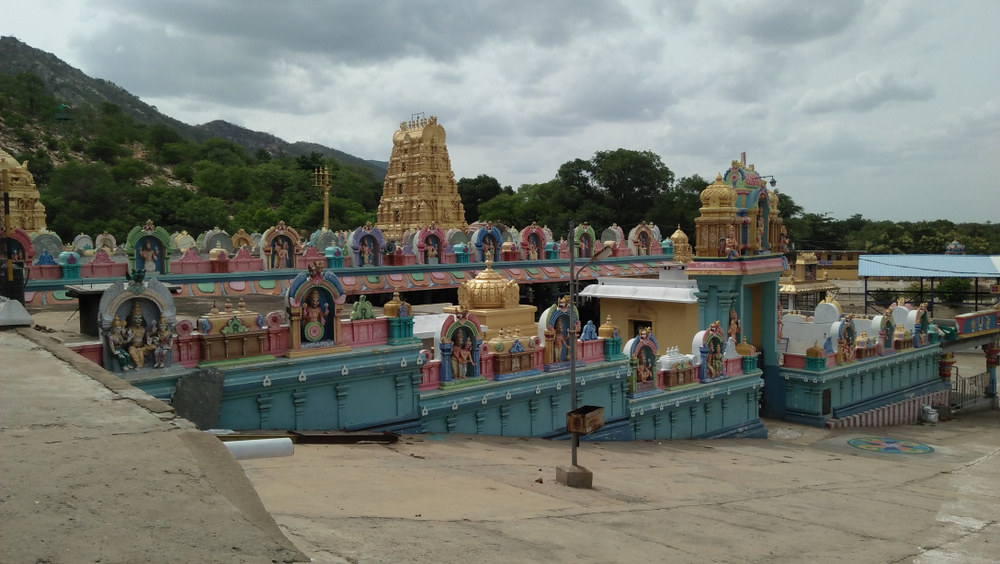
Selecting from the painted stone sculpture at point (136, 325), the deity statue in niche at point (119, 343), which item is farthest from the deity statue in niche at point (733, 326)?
the deity statue in niche at point (119, 343)

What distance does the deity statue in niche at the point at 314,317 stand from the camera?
12609 millimetres

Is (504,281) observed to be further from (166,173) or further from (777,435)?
(166,173)

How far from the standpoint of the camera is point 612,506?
32.0ft

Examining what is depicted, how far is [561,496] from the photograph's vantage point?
993cm

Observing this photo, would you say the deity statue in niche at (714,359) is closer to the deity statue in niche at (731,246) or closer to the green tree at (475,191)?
the deity statue in niche at (731,246)

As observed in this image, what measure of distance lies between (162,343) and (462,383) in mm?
5513

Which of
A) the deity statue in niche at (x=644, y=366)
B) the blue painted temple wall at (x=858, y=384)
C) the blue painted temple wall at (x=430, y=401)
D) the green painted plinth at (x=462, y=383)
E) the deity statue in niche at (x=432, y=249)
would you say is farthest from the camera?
the deity statue in niche at (x=432, y=249)

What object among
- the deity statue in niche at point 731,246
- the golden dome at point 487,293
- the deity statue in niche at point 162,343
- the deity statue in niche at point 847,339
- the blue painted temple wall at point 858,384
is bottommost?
the blue painted temple wall at point 858,384

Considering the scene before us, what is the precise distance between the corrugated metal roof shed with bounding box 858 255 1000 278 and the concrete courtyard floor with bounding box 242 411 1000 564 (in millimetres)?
21039

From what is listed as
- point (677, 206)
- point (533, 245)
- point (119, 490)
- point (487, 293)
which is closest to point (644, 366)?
point (487, 293)

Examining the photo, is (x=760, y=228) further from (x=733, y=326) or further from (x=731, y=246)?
(x=733, y=326)

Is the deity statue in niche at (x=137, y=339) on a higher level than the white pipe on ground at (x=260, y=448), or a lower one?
higher

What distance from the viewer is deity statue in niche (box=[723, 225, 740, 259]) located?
22047 millimetres

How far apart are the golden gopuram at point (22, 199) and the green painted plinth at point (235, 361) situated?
1984 cm
